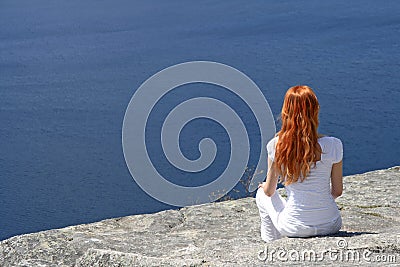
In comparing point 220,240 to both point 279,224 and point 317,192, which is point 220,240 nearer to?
point 279,224

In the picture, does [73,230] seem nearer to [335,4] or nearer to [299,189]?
[299,189]

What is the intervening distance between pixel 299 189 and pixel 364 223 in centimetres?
75

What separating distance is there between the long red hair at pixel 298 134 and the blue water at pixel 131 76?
11.6 metres

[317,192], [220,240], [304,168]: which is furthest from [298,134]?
[220,240]

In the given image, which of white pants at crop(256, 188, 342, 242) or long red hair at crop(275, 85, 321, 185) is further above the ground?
long red hair at crop(275, 85, 321, 185)

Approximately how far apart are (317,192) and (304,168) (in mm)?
162

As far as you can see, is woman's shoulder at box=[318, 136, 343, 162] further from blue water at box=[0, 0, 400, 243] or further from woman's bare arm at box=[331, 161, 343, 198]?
blue water at box=[0, 0, 400, 243]

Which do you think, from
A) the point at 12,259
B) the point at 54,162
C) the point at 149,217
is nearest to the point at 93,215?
the point at 54,162

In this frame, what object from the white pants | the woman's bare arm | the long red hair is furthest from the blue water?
the long red hair

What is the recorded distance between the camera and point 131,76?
73.7 ft

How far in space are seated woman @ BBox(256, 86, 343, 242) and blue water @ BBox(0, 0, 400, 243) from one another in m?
11.5

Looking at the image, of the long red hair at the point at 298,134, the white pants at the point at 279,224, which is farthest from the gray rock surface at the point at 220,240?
the long red hair at the point at 298,134

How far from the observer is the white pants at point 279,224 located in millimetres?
3334

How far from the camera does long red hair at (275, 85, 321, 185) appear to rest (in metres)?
3.24
